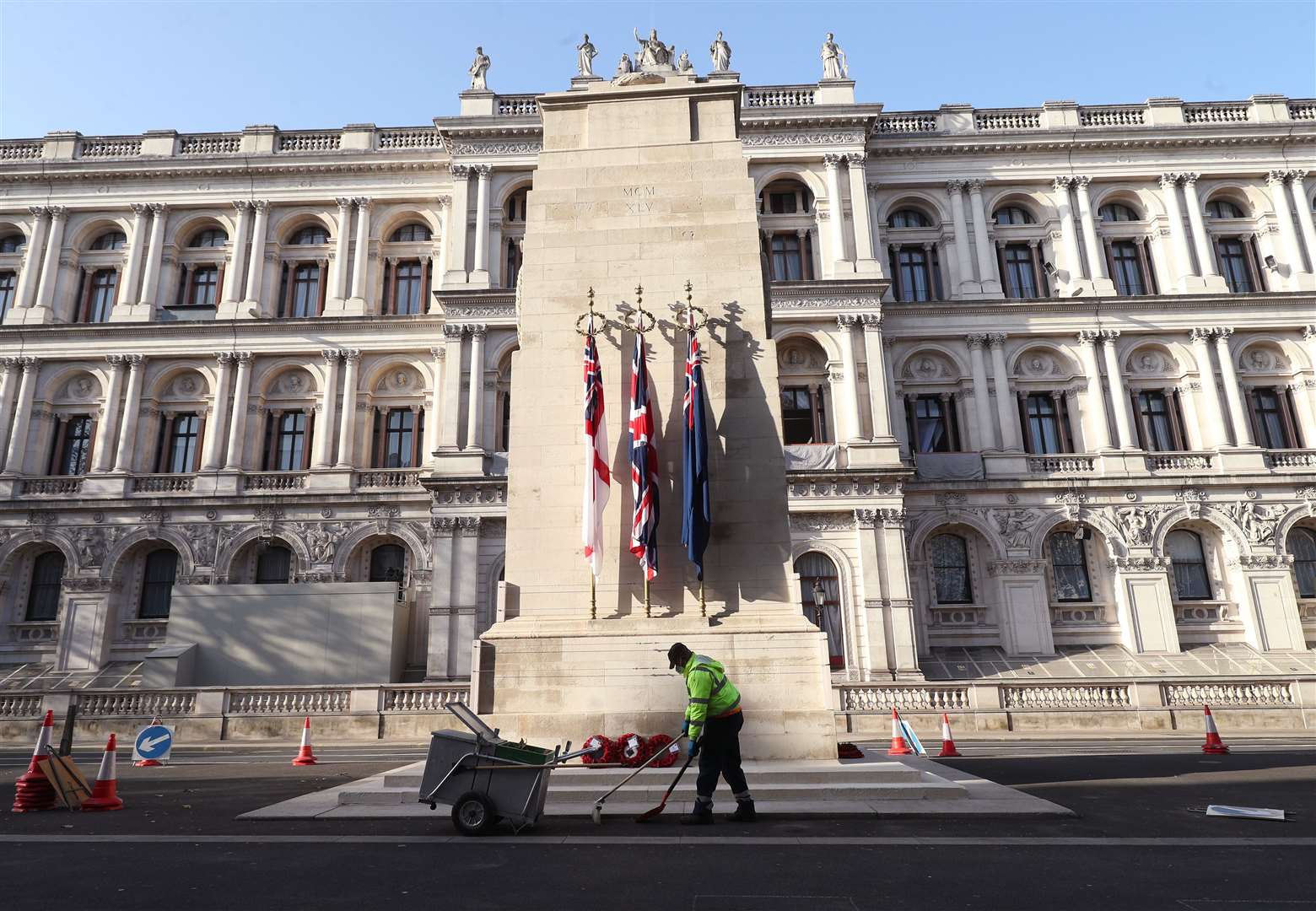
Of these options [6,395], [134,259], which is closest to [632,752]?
[134,259]

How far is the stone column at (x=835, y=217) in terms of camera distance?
3272 centimetres

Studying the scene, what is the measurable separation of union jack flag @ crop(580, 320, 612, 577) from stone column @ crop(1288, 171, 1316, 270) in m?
A: 35.0

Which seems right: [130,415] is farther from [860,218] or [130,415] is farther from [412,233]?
[860,218]

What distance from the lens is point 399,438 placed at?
113 ft

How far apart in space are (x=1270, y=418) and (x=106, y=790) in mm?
38957

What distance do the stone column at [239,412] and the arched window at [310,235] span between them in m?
6.07

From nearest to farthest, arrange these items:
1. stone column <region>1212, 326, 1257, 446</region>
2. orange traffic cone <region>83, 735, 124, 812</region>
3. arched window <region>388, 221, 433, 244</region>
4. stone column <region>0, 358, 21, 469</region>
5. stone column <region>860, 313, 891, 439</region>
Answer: orange traffic cone <region>83, 735, 124, 812</region> → stone column <region>860, 313, 891, 439</region> → stone column <region>1212, 326, 1257, 446</region> → stone column <region>0, 358, 21, 469</region> → arched window <region>388, 221, 433, 244</region>

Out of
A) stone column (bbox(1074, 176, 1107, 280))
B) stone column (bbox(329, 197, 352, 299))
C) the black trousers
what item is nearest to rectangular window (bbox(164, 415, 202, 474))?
stone column (bbox(329, 197, 352, 299))

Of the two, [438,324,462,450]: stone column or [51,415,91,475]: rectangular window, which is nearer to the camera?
[438,324,462,450]: stone column

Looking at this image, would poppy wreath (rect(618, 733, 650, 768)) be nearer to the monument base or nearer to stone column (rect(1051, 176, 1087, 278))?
the monument base

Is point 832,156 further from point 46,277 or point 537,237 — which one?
point 46,277

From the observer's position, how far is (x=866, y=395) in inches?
1226

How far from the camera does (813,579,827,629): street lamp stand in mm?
29172

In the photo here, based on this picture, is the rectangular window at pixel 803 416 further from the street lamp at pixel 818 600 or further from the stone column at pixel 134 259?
the stone column at pixel 134 259
